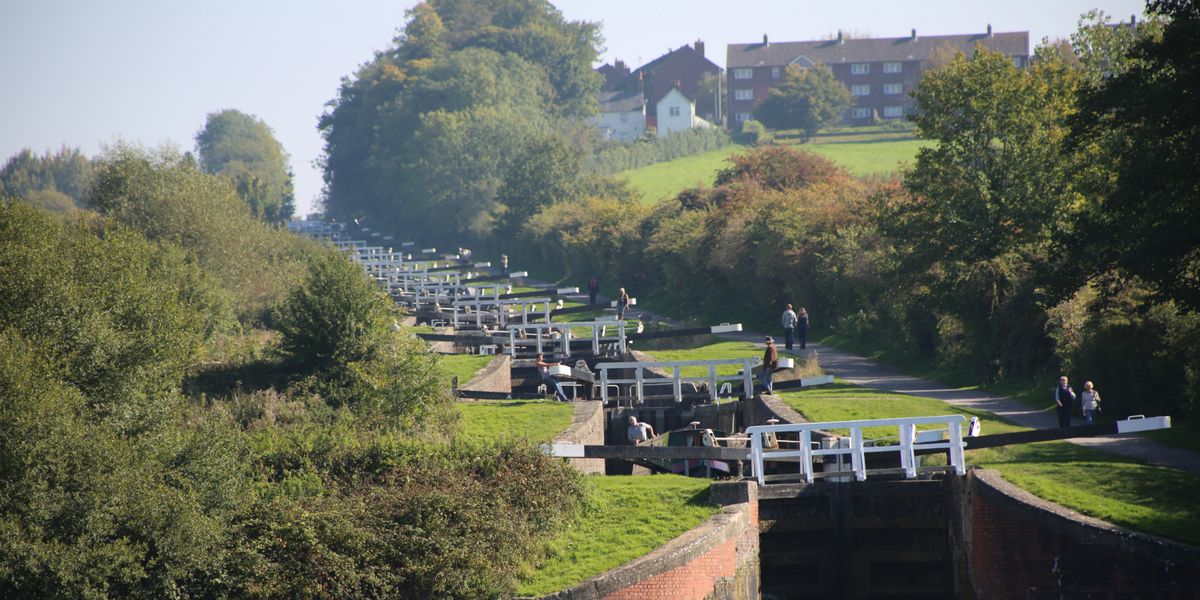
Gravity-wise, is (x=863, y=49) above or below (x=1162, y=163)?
above

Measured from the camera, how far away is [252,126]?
19300 cm

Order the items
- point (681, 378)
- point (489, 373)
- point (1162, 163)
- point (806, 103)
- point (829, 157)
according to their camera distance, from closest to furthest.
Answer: point (1162, 163)
point (681, 378)
point (489, 373)
point (829, 157)
point (806, 103)

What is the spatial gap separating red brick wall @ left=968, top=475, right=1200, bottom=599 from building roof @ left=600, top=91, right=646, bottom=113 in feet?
426

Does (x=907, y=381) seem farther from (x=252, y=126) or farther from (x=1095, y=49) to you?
(x=252, y=126)

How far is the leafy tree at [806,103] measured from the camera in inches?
4621

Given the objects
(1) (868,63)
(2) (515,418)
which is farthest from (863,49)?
(2) (515,418)

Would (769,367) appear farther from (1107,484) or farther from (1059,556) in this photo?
(1059,556)

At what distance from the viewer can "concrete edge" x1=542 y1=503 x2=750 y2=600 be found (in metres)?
17.5

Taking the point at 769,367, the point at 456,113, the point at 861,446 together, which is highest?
the point at 456,113

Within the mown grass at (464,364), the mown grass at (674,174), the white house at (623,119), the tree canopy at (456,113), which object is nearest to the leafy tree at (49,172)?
the tree canopy at (456,113)

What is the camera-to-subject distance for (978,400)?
102ft

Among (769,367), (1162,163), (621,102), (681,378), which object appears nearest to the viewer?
(1162,163)

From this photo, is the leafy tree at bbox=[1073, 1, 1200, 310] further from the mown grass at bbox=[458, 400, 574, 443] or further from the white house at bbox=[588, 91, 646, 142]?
the white house at bbox=[588, 91, 646, 142]

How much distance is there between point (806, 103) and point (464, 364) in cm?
8186
